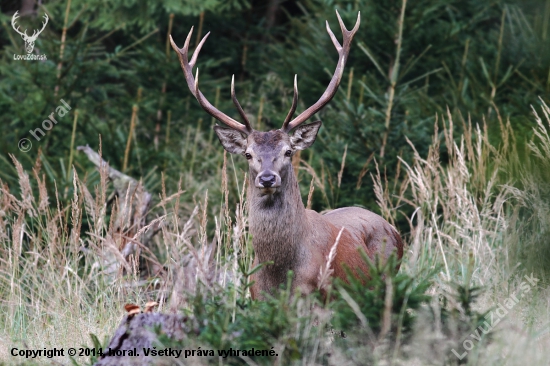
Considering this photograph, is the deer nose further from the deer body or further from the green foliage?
the green foliage

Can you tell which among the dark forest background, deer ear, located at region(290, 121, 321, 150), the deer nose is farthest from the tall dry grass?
the dark forest background

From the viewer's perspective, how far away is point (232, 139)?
5.97 metres

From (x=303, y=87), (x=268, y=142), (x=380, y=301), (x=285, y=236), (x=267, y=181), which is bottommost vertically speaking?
(x=380, y=301)

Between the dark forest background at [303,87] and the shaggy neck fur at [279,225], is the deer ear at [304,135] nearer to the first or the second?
the shaggy neck fur at [279,225]

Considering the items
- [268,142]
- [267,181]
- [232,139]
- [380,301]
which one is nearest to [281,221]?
[267,181]

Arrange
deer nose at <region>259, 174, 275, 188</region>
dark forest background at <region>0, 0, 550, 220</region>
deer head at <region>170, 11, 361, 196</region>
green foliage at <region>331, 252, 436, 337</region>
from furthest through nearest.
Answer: dark forest background at <region>0, 0, 550, 220</region>
deer head at <region>170, 11, 361, 196</region>
deer nose at <region>259, 174, 275, 188</region>
green foliage at <region>331, 252, 436, 337</region>

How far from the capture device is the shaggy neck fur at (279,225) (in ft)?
17.6

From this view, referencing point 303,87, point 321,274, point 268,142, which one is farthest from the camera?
point 303,87

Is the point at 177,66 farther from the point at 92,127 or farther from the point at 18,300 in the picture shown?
the point at 18,300

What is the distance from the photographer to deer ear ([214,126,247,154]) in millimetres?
5922

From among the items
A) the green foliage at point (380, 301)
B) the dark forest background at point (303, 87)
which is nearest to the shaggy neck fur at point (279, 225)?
the green foliage at point (380, 301)

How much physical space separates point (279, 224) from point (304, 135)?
0.91 m

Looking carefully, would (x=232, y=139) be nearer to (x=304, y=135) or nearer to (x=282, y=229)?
(x=304, y=135)

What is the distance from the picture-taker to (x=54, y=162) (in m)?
9.63
